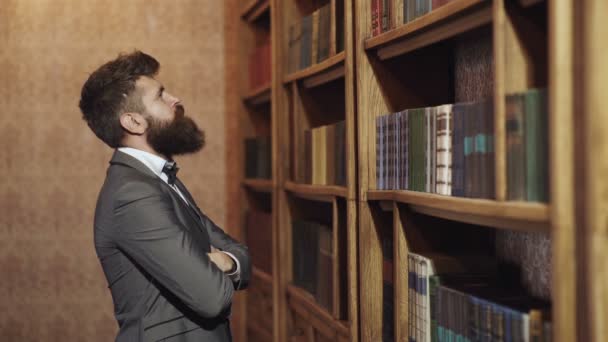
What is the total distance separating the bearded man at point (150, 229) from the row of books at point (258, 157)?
1.34m

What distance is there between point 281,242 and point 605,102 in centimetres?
231

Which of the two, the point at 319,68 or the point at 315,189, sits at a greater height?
the point at 319,68

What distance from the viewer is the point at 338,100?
3244 mm

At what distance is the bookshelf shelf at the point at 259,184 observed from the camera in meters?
3.67

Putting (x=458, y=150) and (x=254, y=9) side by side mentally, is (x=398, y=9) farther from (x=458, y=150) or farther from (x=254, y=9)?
(x=254, y=9)

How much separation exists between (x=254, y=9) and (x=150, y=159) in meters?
1.91

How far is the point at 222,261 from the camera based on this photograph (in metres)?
2.26

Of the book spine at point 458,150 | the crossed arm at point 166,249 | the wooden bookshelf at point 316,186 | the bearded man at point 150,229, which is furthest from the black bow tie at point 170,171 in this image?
the book spine at point 458,150

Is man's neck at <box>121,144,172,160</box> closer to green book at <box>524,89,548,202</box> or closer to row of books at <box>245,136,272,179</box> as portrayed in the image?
green book at <box>524,89,548,202</box>

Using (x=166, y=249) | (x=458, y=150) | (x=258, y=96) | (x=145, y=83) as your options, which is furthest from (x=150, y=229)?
(x=258, y=96)

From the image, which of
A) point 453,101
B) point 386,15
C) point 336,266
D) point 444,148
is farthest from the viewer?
point 336,266

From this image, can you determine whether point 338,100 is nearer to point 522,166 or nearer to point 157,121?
point 157,121

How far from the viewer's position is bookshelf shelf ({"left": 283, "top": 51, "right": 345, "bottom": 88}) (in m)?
2.59

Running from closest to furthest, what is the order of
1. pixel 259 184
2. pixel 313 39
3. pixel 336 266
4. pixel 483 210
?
pixel 483 210
pixel 336 266
pixel 313 39
pixel 259 184
